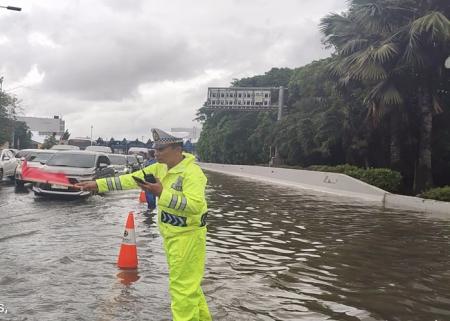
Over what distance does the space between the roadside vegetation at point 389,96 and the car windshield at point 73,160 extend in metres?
11.1

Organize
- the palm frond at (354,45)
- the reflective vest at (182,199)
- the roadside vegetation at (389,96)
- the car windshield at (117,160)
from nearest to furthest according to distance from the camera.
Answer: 1. the reflective vest at (182,199)
2. the roadside vegetation at (389,96)
3. the palm frond at (354,45)
4. the car windshield at (117,160)

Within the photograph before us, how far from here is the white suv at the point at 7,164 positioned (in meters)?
21.8

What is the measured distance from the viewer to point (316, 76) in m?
35.4

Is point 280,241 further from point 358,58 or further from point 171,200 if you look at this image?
point 358,58

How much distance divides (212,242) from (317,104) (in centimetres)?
2819

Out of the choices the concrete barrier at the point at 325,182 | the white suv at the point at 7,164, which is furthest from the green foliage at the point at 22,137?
the white suv at the point at 7,164

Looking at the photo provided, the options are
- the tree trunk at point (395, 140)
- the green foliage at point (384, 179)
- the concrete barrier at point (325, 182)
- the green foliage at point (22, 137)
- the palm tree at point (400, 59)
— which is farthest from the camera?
the green foliage at point (22, 137)

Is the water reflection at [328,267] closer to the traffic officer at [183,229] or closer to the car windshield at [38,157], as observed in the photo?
the traffic officer at [183,229]

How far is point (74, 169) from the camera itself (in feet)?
54.0

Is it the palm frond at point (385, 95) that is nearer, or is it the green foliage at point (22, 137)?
the palm frond at point (385, 95)

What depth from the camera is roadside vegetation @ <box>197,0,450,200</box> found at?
69.2 feet

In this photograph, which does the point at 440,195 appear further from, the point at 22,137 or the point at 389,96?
the point at 22,137

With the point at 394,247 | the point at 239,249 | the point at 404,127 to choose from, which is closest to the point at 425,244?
the point at 394,247

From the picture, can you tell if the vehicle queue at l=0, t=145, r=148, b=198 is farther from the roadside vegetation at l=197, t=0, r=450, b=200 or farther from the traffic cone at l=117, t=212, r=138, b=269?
the roadside vegetation at l=197, t=0, r=450, b=200
